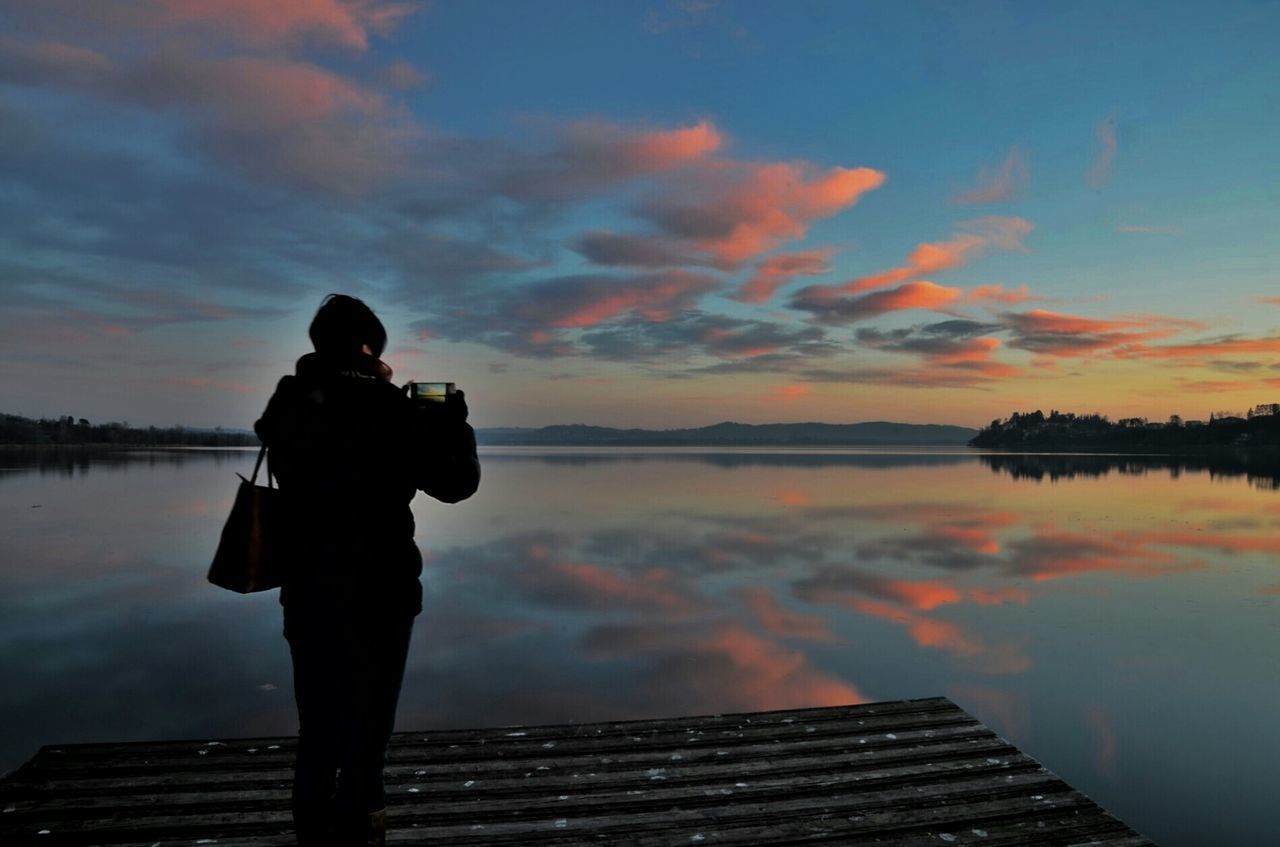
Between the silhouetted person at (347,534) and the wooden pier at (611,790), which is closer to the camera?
the silhouetted person at (347,534)

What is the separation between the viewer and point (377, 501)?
2.36 metres

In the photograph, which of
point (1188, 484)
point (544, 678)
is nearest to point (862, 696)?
point (544, 678)

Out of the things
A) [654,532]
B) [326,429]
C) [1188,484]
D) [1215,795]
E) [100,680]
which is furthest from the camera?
[1188,484]

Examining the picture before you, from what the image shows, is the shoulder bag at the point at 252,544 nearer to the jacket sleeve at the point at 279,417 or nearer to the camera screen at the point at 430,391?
the jacket sleeve at the point at 279,417

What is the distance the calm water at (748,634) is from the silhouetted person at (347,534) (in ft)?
17.1

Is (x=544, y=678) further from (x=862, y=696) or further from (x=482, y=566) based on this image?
(x=482, y=566)

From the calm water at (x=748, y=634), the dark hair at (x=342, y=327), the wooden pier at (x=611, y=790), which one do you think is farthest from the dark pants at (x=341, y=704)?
the calm water at (x=748, y=634)

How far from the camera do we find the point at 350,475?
2318mm

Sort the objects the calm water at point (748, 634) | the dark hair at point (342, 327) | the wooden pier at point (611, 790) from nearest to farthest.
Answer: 1. the dark hair at point (342, 327)
2. the wooden pier at point (611, 790)
3. the calm water at point (748, 634)

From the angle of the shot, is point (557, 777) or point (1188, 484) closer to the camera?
point (557, 777)

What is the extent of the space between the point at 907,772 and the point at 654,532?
15836 millimetres

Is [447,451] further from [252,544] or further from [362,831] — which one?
[362,831]

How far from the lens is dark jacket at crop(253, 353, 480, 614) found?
2.32 metres

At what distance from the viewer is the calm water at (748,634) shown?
7105mm
